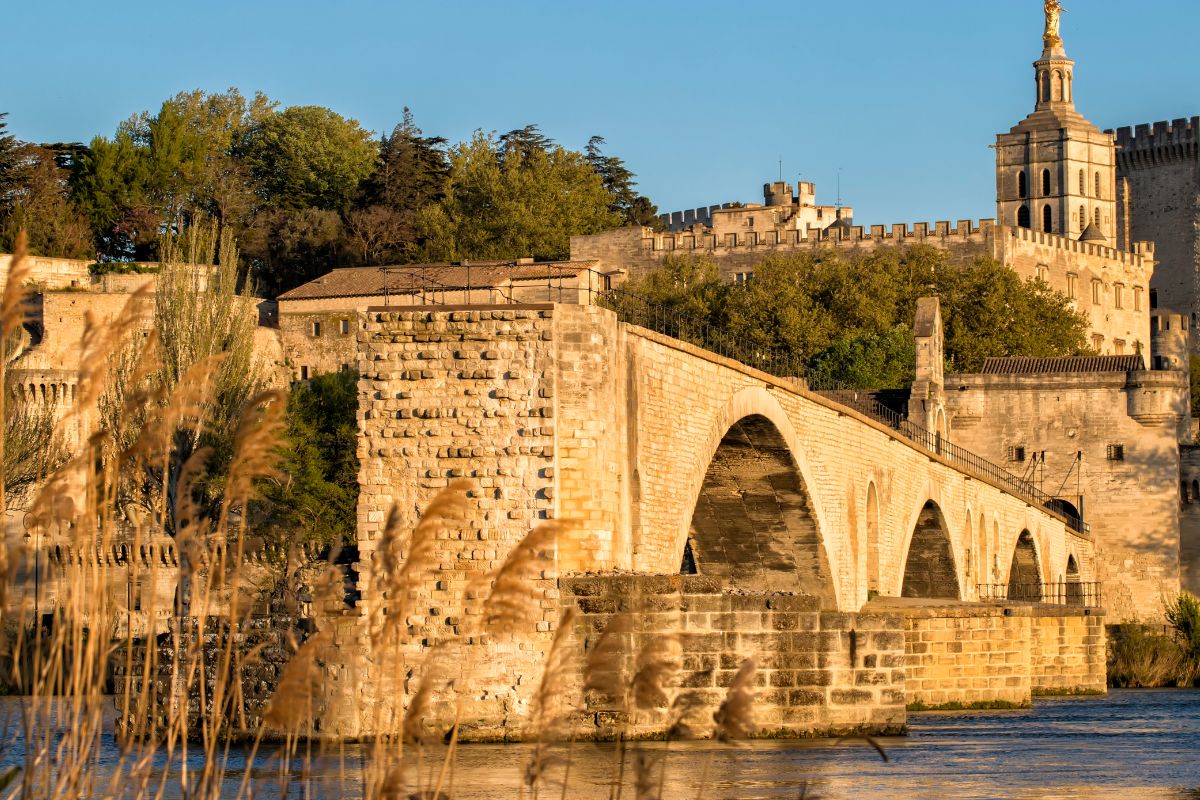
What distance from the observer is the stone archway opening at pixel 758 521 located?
26.8m

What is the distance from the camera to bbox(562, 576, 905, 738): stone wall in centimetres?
1800

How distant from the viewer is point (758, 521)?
28.4 metres

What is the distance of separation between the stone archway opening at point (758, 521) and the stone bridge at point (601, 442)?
25mm

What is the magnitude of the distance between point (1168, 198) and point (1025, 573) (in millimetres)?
51498

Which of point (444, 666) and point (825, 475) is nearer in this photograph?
point (444, 666)

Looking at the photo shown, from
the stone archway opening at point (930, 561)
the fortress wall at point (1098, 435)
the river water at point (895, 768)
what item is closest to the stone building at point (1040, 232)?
the fortress wall at point (1098, 435)

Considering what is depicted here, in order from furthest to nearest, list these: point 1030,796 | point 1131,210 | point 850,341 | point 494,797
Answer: point 1131,210 → point 850,341 → point 1030,796 → point 494,797

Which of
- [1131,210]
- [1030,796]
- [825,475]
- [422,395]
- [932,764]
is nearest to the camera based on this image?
[1030,796]

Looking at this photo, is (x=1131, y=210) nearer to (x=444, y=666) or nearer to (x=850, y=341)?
(x=850, y=341)

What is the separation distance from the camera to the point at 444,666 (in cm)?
1789

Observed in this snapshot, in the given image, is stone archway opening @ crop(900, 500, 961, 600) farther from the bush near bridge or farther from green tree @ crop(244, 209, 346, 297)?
green tree @ crop(244, 209, 346, 297)

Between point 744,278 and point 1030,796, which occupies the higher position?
point 744,278

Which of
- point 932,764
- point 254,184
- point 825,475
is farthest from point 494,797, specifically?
point 254,184

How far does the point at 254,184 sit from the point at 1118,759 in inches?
2453
